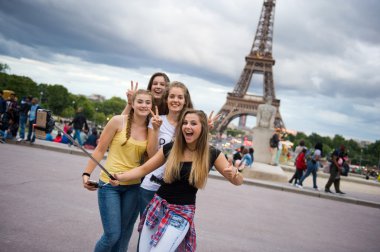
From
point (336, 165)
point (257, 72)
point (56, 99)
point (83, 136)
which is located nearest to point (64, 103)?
point (56, 99)

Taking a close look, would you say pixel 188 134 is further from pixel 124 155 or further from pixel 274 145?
pixel 274 145

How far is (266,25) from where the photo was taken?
2467 inches

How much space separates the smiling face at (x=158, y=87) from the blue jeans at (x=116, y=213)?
1.04 metres

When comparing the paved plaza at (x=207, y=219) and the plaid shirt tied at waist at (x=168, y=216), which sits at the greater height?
the plaid shirt tied at waist at (x=168, y=216)

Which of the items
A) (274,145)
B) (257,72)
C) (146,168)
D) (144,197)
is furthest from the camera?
(257,72)

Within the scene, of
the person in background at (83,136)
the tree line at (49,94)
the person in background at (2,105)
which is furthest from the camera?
the tree line at (49,94)

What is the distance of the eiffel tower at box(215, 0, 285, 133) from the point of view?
5588 cm

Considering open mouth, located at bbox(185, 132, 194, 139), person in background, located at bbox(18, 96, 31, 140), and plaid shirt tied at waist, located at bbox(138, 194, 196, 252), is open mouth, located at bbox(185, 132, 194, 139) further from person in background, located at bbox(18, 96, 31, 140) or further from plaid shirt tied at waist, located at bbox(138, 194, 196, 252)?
person in background, located at bbox(18, 96, 31, 140)

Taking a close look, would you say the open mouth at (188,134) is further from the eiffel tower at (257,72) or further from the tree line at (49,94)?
the tree line at (49,94)

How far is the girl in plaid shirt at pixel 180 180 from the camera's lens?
95.0 inches

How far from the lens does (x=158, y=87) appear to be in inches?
138

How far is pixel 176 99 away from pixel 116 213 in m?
1.16

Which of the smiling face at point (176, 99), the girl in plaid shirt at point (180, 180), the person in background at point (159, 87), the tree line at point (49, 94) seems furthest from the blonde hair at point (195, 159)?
the tree line at point (49, 94)

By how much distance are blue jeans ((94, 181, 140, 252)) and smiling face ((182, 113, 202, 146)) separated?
2.54 feet
